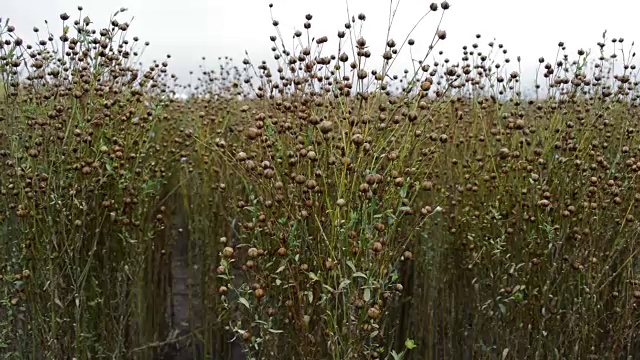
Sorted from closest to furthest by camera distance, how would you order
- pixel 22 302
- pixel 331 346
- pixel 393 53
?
1. pixel 331 346
2. pixel 393 53
3. pixel 22 302

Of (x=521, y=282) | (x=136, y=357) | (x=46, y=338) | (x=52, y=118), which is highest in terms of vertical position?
(x=52, y=118)

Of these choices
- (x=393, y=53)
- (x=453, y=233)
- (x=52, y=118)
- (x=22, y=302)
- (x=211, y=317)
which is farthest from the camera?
(x=211, y=317)

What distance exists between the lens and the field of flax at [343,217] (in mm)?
2105

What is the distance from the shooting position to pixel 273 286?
2.35m

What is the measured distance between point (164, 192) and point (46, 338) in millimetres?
1989

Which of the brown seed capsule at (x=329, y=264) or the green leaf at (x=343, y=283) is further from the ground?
the brown seed capsule at (x=329, y=264)

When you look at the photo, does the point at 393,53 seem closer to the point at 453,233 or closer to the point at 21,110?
the point at 453,233

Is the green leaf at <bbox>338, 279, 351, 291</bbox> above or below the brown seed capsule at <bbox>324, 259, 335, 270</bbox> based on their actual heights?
below

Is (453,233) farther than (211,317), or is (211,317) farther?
(211,317)

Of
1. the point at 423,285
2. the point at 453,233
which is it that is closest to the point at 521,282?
the point at 453,233

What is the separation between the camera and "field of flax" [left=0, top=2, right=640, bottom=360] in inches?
82.9

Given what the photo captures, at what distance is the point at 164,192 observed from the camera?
4707 millimetres

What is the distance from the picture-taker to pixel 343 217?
2.05 metres

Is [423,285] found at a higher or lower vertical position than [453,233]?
lower
